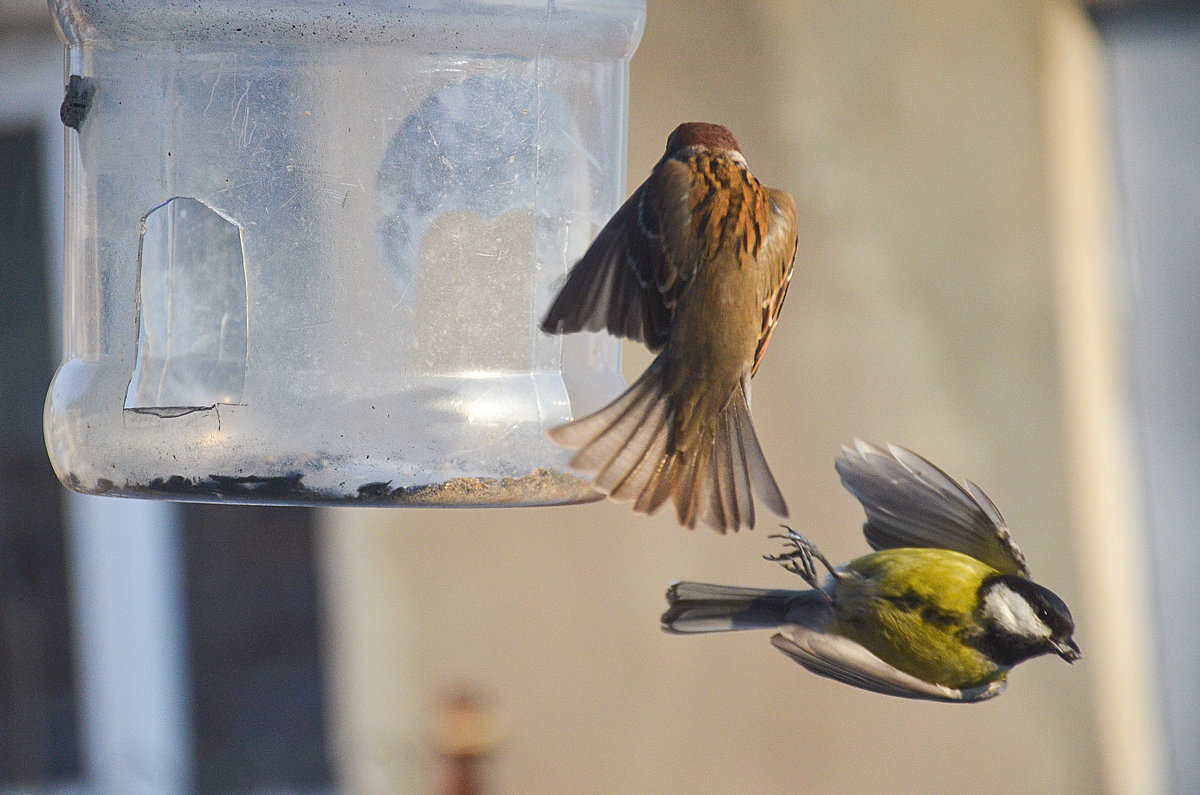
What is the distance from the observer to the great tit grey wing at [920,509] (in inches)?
68.9

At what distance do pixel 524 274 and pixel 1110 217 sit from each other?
7.46 feet

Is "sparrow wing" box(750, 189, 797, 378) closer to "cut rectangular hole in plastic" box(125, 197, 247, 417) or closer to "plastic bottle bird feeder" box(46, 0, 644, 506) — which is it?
"plastic bottle bird feeder" box(46, 0, 644, 506)

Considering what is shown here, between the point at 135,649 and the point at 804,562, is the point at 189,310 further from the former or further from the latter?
the point at 135,649

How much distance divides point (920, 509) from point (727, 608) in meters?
0.29

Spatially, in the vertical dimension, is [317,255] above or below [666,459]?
above

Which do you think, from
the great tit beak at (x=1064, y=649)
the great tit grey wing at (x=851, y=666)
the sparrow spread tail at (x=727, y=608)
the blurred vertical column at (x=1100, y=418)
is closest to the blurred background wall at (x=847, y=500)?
the blurred vertical column at (x=1100, y=418)

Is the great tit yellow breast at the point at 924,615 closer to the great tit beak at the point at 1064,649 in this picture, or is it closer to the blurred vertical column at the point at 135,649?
the great tit beak at the point at 1064,649

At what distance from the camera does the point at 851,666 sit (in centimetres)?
166

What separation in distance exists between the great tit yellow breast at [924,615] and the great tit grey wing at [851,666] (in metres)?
0.04

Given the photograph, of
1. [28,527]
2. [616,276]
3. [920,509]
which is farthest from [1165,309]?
[28,527]

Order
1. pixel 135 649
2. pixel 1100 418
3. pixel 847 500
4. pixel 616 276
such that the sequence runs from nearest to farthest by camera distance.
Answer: pixel 616 276 < pixel 1100 418 < pixel 847 500 < pixel 135 649

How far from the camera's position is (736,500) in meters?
1.48

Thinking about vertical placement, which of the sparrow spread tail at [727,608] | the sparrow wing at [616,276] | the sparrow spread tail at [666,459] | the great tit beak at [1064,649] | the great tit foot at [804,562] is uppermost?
the sparrow wing at [616,276]

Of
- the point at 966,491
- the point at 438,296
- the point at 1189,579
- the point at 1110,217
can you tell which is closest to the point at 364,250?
the point at 438,296
